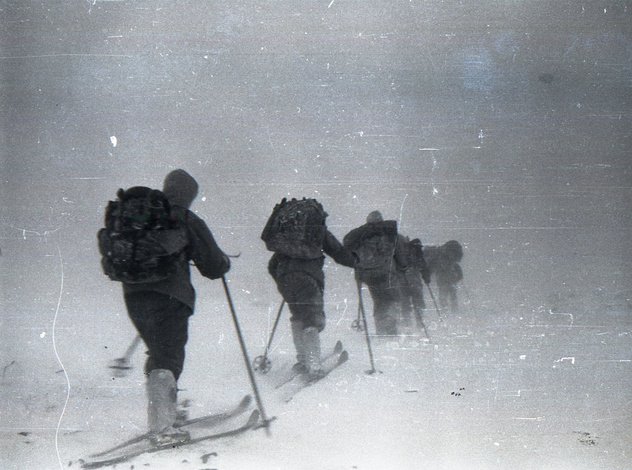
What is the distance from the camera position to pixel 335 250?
1.47 metres

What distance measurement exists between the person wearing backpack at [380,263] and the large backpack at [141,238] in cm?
47

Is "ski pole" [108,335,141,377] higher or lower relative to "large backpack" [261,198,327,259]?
lower

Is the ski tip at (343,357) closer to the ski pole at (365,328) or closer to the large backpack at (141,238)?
the ski pole at (365,328)

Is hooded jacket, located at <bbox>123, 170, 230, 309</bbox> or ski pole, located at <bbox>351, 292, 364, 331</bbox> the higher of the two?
hooded jacket, located at <bbox>123, 170, 230, 309</bbox>

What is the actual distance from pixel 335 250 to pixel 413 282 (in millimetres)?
233

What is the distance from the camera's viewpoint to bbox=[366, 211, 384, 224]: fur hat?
148cm

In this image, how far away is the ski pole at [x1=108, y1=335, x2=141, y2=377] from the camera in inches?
58.7

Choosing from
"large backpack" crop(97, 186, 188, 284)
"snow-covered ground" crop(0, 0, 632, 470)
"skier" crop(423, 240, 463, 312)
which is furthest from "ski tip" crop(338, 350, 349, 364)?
"large backpack" crop(97, 186, 188, 284)

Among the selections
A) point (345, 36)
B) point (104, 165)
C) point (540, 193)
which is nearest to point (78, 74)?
point (104, 165)

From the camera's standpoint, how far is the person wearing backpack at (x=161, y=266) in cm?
141

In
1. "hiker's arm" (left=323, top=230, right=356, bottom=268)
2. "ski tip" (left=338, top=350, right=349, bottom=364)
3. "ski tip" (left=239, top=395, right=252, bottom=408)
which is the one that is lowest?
"ski tip" (left=239, top=395, right=252, bottom=408)

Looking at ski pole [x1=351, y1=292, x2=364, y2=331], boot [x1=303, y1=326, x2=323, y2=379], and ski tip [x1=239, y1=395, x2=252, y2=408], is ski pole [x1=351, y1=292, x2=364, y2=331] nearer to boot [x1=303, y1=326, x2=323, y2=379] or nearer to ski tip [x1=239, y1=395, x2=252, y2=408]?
boot [x1=303, y1=326, x2=323, y2=379]

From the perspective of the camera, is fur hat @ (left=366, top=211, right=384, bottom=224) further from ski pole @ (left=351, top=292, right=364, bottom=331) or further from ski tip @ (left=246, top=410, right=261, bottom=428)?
ski tip @ (left=246, top=410, right=261, bottom=428)

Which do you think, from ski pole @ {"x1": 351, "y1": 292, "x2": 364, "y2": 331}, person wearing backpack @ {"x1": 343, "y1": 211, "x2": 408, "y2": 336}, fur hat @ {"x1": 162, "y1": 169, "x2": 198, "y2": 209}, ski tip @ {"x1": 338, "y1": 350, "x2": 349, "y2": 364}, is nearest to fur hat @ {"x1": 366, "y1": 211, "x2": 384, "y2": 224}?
person wearing backpack @ {"x1": 343, "y1": 211, "x2": 408, "y2": 336}
